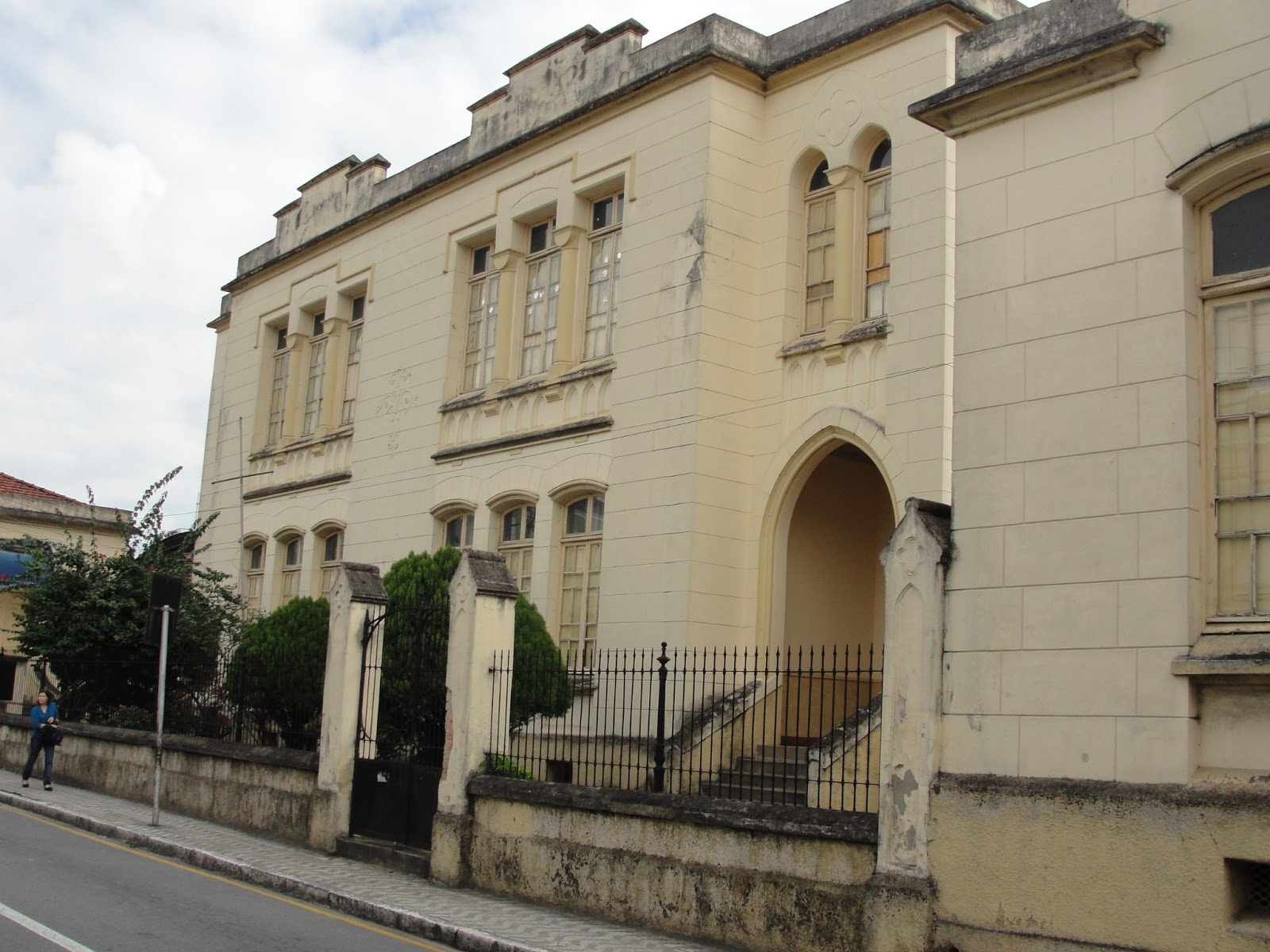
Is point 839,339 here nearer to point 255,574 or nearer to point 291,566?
point 291,566

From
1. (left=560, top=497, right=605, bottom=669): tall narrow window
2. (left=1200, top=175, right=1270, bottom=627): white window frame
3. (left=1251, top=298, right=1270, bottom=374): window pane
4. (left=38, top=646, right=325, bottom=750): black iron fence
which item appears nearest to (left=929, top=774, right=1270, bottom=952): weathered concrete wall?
(left=1200, top=175, right=1270, bottom=627): white window frame

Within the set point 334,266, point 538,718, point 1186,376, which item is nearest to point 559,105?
point 334,266

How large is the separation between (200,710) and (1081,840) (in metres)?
13.1

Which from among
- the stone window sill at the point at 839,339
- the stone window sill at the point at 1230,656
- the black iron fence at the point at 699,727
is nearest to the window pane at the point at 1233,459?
the stone window sill at the point at 1230,656

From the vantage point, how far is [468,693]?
1244 cm

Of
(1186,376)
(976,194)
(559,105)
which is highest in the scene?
(559,105)

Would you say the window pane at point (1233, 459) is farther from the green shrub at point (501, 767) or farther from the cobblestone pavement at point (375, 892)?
the green shrub at point (501, 767)

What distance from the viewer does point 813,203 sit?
16.7 meters

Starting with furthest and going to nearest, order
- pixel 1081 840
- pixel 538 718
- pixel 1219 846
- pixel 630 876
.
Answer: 1. pixel 538 718
2. pixel 630 876
3. pixel 1081 840
4. pixel 1219 846

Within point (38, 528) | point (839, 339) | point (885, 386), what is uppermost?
point (839, 339)

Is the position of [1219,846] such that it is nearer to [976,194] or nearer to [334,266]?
[976,194]

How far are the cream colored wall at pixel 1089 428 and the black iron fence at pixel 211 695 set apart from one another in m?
9.06

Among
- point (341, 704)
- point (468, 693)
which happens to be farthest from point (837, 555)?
point (341, 704)

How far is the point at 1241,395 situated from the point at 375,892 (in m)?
7.54
